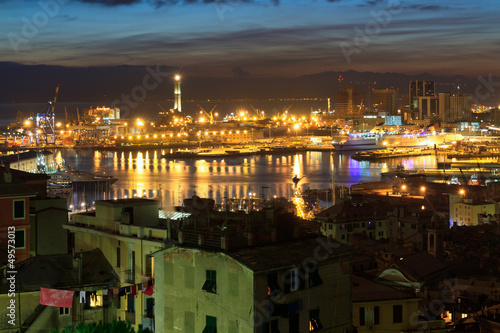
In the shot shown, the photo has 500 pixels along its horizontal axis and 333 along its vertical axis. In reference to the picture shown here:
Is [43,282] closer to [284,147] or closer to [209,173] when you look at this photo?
[209,173]

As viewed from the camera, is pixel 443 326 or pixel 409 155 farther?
pixel 409 155

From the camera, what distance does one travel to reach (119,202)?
2.67 metres

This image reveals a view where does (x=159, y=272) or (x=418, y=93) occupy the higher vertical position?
(x=418, y=93)

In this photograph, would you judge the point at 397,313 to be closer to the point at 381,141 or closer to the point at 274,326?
the point at 274,326

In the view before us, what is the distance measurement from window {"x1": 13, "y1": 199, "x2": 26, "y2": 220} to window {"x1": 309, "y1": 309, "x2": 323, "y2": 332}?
122 centimetres

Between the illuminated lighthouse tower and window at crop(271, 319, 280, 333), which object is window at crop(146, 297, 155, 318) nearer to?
window at crop(271, 319, 280, 333)

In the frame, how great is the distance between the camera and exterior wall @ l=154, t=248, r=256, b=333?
1.88 meters

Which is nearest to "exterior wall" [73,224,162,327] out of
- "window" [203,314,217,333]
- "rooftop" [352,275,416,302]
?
"window" [203,314,217,333]

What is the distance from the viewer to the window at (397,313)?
2688mm

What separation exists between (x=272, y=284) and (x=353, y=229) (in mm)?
4995

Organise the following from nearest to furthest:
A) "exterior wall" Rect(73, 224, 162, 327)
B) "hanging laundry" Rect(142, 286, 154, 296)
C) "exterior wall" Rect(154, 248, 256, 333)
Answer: "exterior wall" Rect(154, 248, 256, 333) < "hanging laundry" Rect(142, 286, 154, 296) < "exterior wall" Rect(73, 224, 162, 327)

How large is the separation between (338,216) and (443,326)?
13.2 feet

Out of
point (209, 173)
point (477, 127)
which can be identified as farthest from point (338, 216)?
point (477, 127)

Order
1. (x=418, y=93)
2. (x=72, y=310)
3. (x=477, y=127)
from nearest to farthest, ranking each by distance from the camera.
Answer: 1. (x=72, y=310)
2. (x=477, y=127)
3. (x=418, y=93)
